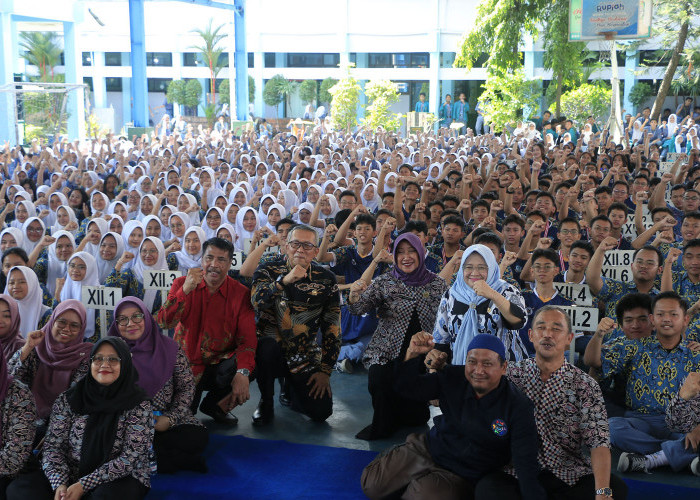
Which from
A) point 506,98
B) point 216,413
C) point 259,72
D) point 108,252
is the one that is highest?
point 259,72

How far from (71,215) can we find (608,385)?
17.6ft

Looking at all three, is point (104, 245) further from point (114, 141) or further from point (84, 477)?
point (114, 141)

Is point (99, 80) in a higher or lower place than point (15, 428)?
higher

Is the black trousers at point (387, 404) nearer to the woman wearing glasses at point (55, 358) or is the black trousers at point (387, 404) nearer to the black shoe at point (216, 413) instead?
the black shoe at point (216, 413)

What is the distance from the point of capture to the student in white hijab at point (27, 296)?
15.1 feet

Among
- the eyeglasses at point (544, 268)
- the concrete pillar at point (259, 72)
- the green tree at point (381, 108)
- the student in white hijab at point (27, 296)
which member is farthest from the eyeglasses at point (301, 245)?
the concrete pillar at point (259, 72)

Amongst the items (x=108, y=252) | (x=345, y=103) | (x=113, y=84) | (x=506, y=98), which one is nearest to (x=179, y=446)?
(x=108, y=252)

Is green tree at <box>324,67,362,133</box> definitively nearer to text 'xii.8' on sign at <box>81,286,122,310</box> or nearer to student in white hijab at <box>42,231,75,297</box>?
Result: student in white hijab at <box>42,231,75,297</box>

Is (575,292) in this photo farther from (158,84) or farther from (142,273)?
(158,84)

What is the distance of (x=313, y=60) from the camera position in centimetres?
3366

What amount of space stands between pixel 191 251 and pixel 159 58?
31940 millimetres

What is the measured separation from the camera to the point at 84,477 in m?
3.15

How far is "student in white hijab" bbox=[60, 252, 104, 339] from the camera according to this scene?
5117mm

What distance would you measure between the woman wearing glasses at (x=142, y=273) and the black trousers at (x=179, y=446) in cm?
176
